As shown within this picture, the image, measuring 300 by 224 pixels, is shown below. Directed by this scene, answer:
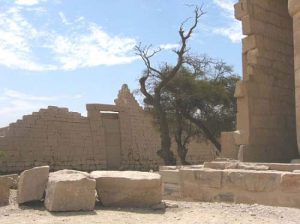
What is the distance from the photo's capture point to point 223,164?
8.46 meters

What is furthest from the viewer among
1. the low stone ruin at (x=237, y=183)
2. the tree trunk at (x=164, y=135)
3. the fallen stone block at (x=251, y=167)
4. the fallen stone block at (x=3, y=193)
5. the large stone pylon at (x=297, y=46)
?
the tree trunk at (x=164, y=135)

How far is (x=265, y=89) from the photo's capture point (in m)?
10.1

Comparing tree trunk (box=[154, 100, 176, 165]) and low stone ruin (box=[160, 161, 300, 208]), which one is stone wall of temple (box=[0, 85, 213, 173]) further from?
low stone ruin (box=[160, 161, 300, 208])

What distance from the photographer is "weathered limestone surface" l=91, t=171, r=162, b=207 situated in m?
6.61

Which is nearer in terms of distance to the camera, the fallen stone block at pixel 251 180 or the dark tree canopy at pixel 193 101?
the fallen stone block at pixel 251 180

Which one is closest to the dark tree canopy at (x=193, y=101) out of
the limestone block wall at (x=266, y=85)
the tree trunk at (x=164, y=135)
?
the tree trunk at (x=164, y=135)

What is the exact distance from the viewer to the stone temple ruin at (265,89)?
9617 millimetres

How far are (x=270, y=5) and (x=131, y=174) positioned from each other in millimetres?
5739

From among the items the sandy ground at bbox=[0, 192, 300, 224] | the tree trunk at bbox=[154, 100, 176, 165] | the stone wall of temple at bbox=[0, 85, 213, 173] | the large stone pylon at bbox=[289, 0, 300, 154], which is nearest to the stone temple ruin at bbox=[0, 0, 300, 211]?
the large stone pylon at bbox=[289, 0, 300, 154]

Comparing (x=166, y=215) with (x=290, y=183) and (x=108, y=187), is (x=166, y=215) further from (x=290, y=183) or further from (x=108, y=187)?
(x=290, y=183)

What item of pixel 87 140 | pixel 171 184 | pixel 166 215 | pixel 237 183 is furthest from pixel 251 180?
pixel 87 140

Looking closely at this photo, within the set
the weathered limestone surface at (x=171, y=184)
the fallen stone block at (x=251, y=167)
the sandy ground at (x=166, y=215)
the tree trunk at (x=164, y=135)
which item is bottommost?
the sandy ground at (x=166, y=215)

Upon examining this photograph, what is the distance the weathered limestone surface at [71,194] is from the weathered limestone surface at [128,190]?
40cm

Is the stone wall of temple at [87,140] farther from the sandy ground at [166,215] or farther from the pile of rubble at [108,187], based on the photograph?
the sandy ground at [166,215]
